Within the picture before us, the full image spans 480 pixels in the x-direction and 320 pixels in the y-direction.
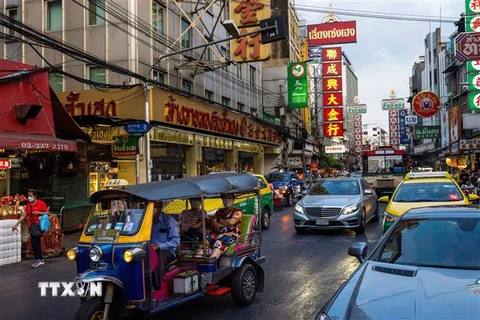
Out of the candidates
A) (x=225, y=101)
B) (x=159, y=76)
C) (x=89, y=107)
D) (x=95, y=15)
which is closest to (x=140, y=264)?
(x=89, y=107)

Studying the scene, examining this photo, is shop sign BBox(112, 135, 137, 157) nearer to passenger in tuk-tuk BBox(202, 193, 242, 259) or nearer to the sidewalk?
the sidewalk

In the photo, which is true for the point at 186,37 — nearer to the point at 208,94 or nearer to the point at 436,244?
the point at 208,94

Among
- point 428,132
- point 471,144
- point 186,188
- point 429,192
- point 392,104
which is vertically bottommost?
point 429,192

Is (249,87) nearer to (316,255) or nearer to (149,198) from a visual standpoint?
(316,255)

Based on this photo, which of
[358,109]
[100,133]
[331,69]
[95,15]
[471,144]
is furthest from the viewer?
[358,109]

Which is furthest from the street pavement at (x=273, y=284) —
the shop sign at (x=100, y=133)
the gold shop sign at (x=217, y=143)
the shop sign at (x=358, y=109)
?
the shop sign at (x=358, y=109)

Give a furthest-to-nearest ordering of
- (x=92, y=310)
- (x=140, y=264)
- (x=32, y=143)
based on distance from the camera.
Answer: (x=32, y=143) < (x=140, y=264) < (x=92, y=310)

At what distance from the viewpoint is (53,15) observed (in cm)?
2234

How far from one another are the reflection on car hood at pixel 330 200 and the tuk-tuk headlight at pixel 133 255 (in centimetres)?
883

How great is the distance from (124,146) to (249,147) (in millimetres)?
18185

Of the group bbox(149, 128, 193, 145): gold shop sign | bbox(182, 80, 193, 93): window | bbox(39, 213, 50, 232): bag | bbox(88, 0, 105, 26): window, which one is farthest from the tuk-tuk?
bbox(182, 80, 193, 93): window

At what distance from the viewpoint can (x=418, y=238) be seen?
4812mm

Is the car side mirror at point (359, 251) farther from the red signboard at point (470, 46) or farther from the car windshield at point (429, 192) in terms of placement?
the red signboard at point (470, 46)

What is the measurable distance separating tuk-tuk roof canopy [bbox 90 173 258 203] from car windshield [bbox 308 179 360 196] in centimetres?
731
